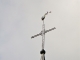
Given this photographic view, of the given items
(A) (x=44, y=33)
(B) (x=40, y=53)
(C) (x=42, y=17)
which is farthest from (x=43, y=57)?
(C) (x=42, y=17)

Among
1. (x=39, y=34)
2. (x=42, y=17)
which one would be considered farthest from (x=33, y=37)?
(x=42, y=17)

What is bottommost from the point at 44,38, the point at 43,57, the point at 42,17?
the point at 43,57

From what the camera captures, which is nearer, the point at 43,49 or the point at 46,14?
the point at 43,49

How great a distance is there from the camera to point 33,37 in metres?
173

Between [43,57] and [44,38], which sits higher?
[44,38]

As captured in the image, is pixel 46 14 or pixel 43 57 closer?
pixel 43 57

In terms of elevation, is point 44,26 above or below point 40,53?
above

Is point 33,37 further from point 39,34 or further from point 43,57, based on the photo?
point 43,57

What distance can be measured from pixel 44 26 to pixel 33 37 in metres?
10.5

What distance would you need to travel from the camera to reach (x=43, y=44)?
163375 millimetres

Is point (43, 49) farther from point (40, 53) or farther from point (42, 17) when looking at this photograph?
point (42, 17)

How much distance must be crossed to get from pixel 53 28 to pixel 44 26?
10358 millimetres

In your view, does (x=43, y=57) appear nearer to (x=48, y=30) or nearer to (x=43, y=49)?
(x=43, y=49)

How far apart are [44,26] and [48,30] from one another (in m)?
6.30
